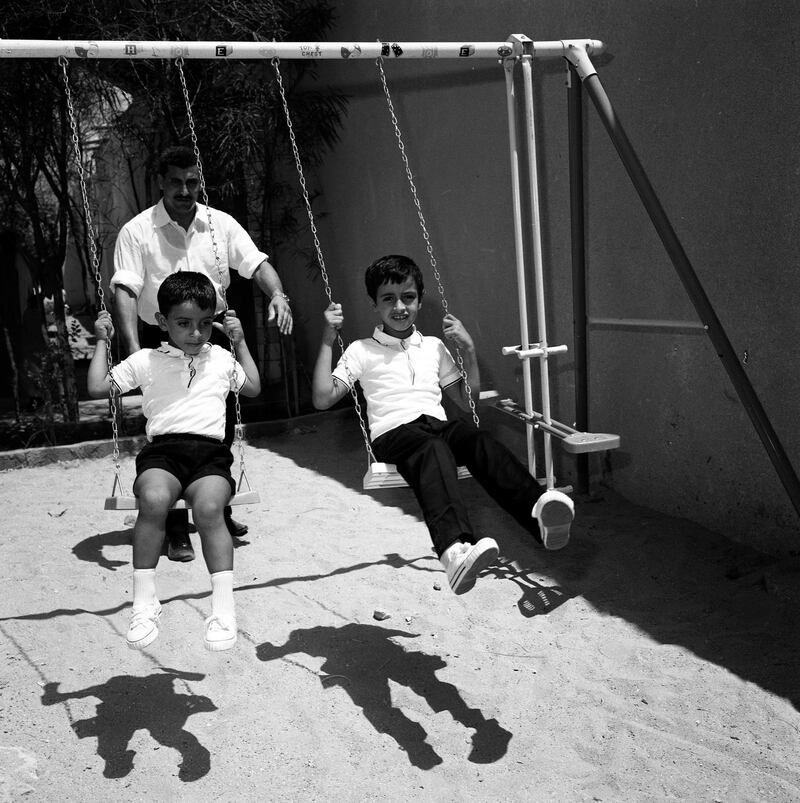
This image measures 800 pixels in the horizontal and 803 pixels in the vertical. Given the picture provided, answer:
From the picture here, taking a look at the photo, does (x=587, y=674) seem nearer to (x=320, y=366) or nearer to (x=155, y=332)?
(x=320, y=366)

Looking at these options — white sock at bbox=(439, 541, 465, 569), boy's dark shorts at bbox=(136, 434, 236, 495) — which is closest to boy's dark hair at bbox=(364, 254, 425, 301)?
boy's dark shorts at bbox=(136, 434, 236, 495)

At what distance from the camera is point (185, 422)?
3576 mm

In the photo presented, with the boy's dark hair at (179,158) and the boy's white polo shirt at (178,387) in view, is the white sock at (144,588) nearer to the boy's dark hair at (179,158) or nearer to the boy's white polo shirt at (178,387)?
the boy's white polo shirt at (178,387)

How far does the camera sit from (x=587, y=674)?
352cm

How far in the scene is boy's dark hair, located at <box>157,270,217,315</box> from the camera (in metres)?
3.49

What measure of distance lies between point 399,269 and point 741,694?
1.92m

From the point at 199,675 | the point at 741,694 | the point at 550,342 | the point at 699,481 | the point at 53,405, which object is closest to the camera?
the point at 741,694

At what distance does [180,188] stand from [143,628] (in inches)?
83.1

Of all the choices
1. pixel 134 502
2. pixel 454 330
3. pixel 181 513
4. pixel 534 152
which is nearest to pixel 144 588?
pixel 134 502

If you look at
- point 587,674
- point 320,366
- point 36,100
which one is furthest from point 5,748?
point 36,100

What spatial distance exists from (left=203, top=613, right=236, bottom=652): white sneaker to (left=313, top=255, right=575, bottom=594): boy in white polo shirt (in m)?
0.69

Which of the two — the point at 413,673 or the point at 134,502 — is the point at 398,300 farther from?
the point at 413,673

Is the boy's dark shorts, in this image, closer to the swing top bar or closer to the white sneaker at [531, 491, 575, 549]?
the white sneaker at [531, 491, 575, 549]

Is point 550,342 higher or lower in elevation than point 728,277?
lower
